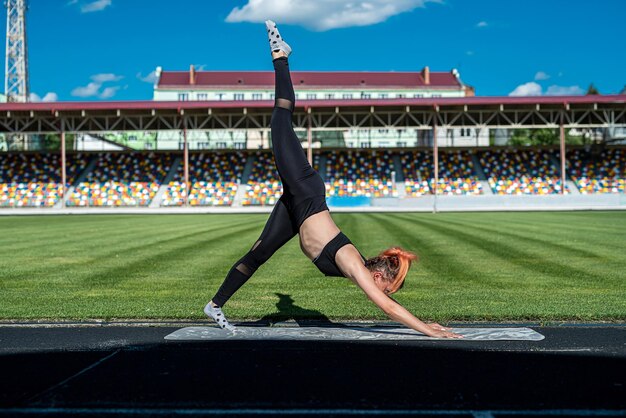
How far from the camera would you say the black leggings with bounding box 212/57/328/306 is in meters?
5.13

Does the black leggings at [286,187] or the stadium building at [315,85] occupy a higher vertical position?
the stadium building at [315,85]

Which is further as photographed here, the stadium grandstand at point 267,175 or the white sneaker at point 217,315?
the stadium grandstand at point 267,175

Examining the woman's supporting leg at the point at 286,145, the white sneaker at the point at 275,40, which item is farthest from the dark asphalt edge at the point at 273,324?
the white sneaker at the point at 275,40

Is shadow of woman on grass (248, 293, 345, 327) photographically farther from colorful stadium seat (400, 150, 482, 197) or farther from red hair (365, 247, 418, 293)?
colorful stadium seat (400, 150, 482, 197)

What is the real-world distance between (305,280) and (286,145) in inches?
194

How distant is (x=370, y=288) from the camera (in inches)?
187

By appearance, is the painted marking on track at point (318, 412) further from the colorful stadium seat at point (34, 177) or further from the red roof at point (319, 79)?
the red roof at point (319, 79)

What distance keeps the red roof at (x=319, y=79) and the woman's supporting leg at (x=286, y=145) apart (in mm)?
79545

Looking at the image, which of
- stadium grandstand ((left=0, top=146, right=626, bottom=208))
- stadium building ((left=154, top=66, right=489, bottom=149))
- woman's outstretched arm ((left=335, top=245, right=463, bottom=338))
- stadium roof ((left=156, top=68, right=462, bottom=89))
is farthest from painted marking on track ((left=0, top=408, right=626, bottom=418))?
stadium roof ((left=156, top=68, right=462, bottom=89))

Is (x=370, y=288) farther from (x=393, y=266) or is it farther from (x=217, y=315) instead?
(x=217, y=315)

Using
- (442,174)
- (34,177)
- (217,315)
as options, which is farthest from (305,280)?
(34,177)

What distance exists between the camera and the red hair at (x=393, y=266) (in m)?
5.02

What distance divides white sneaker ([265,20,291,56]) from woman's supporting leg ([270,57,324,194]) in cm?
23

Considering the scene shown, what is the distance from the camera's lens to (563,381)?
13.0ft
